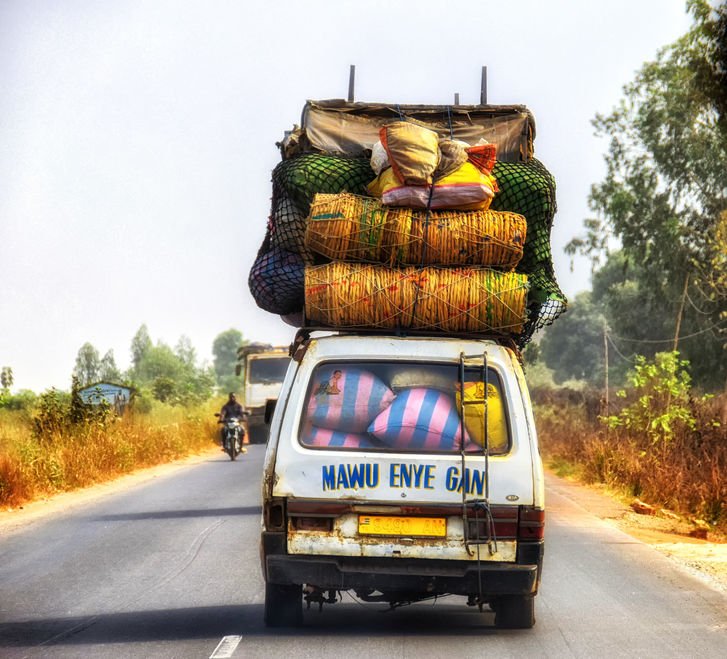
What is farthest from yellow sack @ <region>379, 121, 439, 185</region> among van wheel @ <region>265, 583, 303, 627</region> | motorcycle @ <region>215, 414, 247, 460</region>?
→ motorcycle @ <region>215, 414, 247, 460</region>

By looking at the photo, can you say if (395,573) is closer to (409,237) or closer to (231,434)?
(409,237)

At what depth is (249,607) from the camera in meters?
9.23

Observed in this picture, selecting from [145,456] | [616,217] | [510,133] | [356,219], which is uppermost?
[616,217]

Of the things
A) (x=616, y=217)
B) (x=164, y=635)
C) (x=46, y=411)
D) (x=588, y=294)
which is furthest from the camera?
(x=588, y=294)

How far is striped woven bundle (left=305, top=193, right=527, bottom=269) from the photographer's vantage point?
8250 mm

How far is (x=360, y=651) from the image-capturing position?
7500 millimetres

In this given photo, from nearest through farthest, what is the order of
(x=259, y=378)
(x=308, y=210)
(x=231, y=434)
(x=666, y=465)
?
1. (x=308, y=210)
2. (x=666, y=465)
3. (x=231, y=434)
4. (x=259, y=378)

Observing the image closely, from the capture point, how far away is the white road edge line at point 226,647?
7.31 m

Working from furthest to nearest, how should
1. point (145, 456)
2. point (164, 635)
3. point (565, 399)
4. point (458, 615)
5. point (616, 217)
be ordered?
point (565, 399) → point (616, 217) → point (145, 456) → point (458, 615) → point (164, 635)

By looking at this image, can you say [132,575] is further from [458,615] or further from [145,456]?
[145,456]

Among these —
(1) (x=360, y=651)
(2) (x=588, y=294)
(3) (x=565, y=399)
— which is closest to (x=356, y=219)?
(1) (x=360, y=651)

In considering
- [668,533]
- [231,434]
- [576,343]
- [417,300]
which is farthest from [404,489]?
[576,343]

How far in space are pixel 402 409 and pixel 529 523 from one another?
1.00 m

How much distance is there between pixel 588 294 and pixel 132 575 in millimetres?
120707
